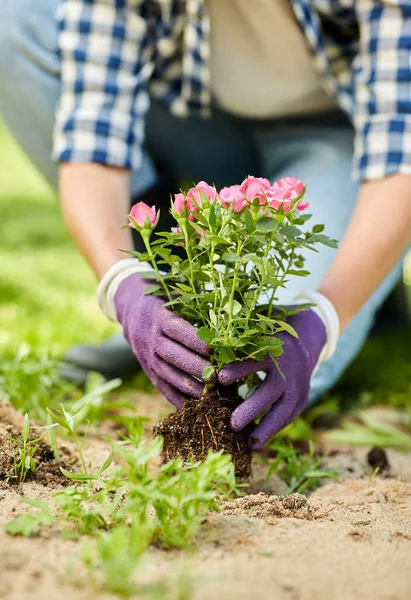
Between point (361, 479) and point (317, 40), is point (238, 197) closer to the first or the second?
point (361, 479)

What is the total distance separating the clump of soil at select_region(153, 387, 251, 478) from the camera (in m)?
1.55

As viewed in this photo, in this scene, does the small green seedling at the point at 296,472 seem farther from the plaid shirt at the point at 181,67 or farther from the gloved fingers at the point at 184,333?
the plaid shirt at the point at 181,67

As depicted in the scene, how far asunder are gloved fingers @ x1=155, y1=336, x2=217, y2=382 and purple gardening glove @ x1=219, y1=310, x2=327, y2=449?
53 millimetres

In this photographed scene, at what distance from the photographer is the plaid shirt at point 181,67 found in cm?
204

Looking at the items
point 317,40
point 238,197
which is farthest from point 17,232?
point 238,197

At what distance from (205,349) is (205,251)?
0.75 feet

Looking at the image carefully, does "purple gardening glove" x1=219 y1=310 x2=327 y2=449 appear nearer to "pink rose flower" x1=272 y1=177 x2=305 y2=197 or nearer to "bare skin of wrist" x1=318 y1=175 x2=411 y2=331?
"bare skin of wrist" x1=318 y1=175 x2=411 y2=331

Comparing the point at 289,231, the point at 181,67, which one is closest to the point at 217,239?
the point at 289,231

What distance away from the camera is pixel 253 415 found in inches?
61.4

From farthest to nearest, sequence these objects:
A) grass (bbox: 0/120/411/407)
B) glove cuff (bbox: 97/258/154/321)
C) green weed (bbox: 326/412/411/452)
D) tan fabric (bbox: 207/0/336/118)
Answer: grass (bbox: 0/120/411/407) → tan fabric (bbox: 207/0/336/118) → green weed (bbox: 326/412/411/452) → glove cuff (bbox: 97/258/154/321)

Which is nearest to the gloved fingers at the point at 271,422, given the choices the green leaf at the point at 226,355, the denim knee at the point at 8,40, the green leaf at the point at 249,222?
the green leaf at the point at 226,355

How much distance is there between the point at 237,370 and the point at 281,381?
0.43ft

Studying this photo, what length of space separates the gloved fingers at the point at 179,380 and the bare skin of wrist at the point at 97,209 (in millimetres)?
394

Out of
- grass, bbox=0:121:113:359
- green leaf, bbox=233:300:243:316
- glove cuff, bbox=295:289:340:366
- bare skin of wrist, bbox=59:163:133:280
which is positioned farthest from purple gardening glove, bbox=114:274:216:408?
grass, bbox=0:121:113:359
